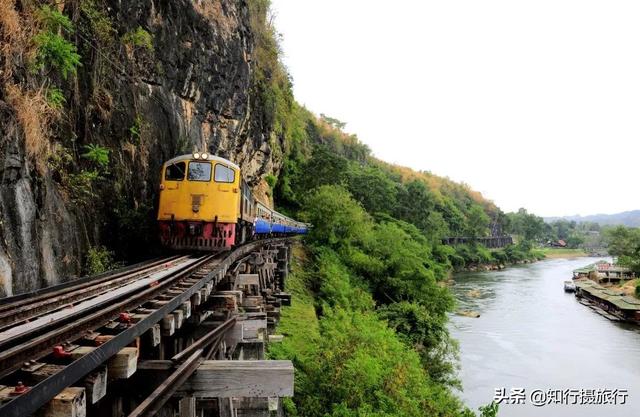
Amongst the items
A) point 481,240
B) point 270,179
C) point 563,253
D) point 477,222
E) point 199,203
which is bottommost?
point 563,253

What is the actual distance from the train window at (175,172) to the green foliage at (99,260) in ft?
8.52

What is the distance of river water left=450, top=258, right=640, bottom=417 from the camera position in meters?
19.2

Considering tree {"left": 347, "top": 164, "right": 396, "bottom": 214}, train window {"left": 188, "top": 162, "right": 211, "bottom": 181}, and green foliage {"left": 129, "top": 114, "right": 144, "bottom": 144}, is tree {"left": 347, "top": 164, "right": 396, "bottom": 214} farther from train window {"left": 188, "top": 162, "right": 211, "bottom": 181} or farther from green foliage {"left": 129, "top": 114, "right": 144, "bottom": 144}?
train window {"left": 188, "top": 162, "right": 211, "bottom": 181}

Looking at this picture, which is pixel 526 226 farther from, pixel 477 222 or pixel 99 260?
pixel 99 260

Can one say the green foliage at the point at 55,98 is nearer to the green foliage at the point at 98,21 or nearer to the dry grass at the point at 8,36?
the dry grass at the point at 8,36

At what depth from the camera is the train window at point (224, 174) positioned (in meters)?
13.4

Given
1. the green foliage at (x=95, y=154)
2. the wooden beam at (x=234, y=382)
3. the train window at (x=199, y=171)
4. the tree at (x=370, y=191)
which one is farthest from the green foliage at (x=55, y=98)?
the tree at (x=370, y=191)

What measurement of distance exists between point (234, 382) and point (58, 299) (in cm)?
222

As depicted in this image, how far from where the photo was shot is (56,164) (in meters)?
9.73

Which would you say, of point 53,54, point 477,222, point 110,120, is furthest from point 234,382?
point 477,222

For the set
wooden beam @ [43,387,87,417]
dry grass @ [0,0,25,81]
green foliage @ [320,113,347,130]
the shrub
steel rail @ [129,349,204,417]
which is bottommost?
steel rail @ [129,349,204,417]

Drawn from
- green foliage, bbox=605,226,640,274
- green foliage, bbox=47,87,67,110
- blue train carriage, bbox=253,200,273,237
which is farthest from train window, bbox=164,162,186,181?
green foliage, bbox=605,226,640,274

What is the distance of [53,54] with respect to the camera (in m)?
9.40

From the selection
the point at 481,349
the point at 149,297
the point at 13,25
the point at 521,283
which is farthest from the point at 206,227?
the point at 521,283
